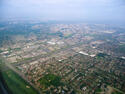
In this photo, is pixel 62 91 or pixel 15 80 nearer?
pixel 62 91

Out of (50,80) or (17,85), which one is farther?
(50,80)

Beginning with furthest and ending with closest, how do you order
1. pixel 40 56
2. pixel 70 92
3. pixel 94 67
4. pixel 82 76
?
pixel 40 56 < pixel 94 67 < pixel 82 76 < pixel 70 92

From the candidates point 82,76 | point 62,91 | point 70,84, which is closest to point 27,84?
point 62,91

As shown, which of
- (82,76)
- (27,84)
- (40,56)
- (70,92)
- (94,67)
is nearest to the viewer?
(70,92)

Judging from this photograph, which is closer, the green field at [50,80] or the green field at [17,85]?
the green field at [17,85]

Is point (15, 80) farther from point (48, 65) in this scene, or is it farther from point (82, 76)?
point (82, 76)

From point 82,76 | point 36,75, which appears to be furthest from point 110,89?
point 36,75

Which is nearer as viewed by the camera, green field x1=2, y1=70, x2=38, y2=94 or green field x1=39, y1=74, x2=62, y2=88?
green field x1=2, y1=70, x2=38, y2=94
